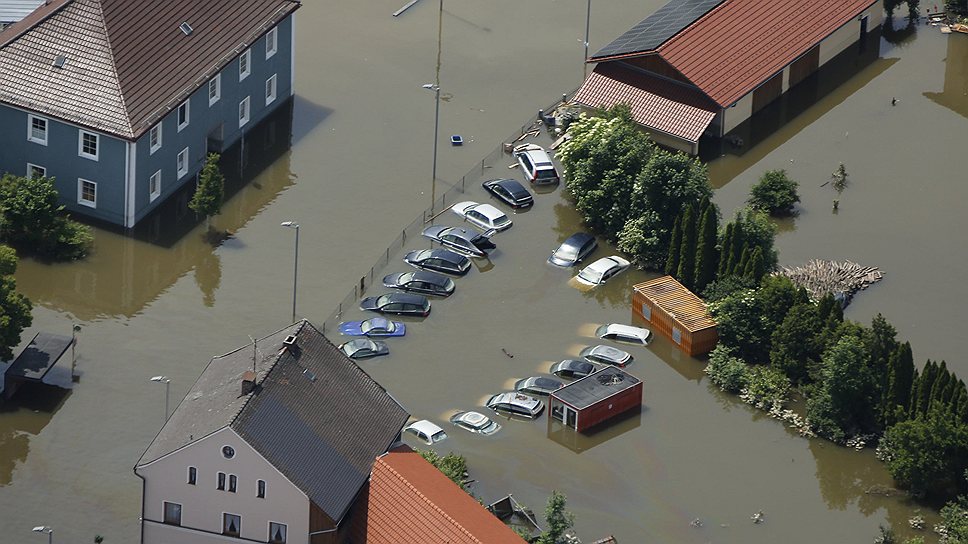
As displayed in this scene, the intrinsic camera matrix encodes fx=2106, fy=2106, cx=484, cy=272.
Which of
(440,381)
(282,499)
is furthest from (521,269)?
(282,499)

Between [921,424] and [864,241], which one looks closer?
[921,424]

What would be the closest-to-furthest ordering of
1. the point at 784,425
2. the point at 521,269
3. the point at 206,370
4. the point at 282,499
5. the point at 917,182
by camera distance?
the point at 282,499 → the point at 206,370 → the point at 784,425 → the point at 521,269 → the point at 917,182

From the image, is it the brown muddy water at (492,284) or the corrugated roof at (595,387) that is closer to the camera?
the brown muddy water at (492,284)

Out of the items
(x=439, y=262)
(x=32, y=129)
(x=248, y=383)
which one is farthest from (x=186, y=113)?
(x=248, y=383)

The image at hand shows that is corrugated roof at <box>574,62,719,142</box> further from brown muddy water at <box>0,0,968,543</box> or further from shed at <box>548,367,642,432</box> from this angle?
shed at <box>548,367,642,432</box>

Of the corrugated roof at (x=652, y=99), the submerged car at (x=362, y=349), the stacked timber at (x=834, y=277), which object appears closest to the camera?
the submerged car at (x=362, y=349)

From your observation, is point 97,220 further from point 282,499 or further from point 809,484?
point 809,484

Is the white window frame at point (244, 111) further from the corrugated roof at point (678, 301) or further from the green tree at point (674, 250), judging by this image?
the green tree at point (674, 250)

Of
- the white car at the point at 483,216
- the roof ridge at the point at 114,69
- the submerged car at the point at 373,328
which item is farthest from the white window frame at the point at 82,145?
the white car at the point at 483,216
